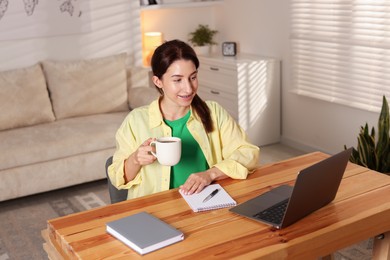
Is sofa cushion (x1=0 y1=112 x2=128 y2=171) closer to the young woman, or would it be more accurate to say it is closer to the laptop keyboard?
the young woman

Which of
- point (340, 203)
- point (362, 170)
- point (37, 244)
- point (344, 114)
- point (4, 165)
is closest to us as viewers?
point (340, 203)

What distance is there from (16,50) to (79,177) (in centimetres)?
120

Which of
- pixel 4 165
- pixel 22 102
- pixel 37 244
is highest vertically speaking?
pixel 22 102

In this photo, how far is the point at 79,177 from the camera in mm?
3967

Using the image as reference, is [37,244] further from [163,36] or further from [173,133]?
[163,36]

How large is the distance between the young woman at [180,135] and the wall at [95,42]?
2.58 meters

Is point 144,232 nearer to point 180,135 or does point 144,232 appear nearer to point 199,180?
point 199,180

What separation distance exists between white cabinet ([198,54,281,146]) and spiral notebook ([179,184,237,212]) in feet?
9.19

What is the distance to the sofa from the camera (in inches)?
149

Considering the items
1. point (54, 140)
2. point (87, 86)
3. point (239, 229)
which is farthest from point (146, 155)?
point (87, 86)

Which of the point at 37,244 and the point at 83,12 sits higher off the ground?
the point at 83,12

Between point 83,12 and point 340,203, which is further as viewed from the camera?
point 83,12

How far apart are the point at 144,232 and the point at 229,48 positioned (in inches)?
147

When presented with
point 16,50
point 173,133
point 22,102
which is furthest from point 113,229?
point 16,50
